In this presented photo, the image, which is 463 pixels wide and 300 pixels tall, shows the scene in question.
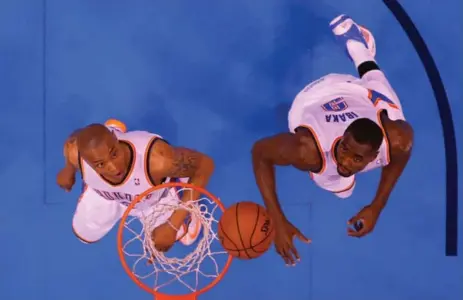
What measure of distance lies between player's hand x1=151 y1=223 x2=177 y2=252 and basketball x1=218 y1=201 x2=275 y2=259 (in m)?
0.31

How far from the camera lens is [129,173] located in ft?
9.20

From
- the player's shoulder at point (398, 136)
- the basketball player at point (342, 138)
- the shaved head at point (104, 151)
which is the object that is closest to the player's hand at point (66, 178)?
the shaved head at point (104, 151)

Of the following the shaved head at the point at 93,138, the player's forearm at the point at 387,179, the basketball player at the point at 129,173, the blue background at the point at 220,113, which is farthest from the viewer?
the blue background at the point at 220,113

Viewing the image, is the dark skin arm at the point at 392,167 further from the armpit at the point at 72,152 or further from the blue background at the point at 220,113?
the armpit at the point at 72,152

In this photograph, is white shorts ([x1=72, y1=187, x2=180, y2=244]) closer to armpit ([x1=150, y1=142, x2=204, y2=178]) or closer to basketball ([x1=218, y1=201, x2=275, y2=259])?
armpit ([x1=150, y1=142, x2=204, y2=178])

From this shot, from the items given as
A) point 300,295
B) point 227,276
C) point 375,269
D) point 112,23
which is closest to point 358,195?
point 375,269

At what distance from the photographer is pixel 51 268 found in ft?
11.1

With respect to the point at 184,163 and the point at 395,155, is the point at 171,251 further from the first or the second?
the point at 395,155

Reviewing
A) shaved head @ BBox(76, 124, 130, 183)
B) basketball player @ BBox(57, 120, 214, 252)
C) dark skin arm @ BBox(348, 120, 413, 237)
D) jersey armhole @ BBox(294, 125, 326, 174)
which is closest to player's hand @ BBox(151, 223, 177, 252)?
basketball player @ BBox(57, 120, 214, 252)

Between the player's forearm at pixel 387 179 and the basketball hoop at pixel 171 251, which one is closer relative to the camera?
the basketball hoop at pixel 171 251

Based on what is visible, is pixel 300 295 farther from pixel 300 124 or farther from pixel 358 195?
pixel 300 124

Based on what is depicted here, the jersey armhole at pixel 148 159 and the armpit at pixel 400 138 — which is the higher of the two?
the armpit at pixel 400 138

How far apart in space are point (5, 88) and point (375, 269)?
2648 millimetres

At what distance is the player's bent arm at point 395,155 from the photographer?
295 cm
